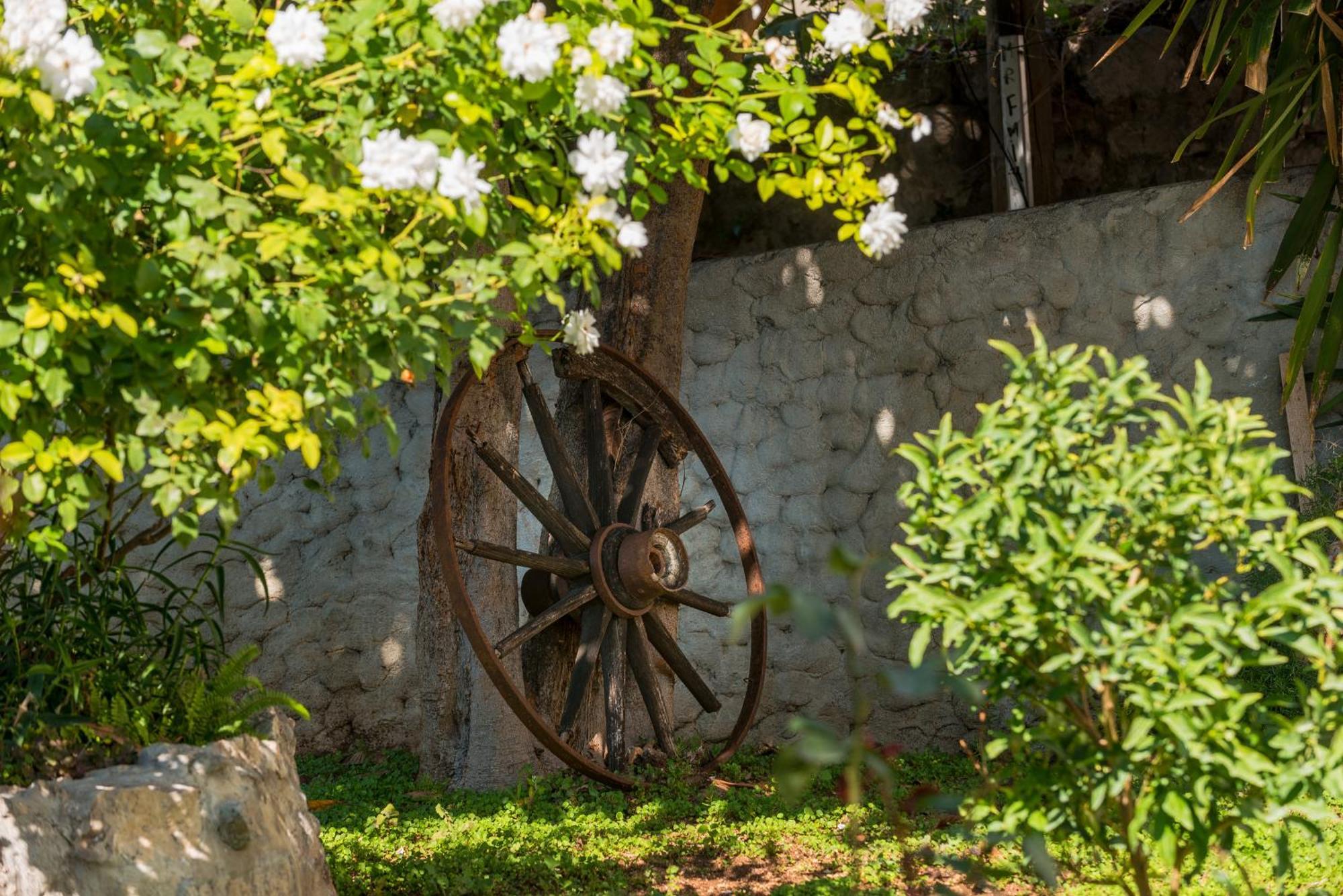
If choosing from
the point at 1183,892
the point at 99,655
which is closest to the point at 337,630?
the point at 99,655

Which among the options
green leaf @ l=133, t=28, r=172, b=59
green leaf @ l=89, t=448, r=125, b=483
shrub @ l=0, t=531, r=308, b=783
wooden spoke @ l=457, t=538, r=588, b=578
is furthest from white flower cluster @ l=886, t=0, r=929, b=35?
wooden spoke @ l=457, t=538, r=588, b=578

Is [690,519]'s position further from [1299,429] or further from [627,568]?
[1299,429]

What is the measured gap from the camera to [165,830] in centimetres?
226

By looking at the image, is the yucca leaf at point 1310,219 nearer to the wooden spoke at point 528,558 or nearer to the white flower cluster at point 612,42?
the wooden spoke at point 528,558

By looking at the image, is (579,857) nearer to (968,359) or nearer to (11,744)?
(11,744)

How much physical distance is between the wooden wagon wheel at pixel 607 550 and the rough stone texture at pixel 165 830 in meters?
1.31

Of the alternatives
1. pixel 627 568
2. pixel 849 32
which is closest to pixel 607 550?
pixel 627 568

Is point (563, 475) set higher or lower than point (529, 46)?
lower

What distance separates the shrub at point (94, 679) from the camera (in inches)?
93.6

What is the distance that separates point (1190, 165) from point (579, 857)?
450cm

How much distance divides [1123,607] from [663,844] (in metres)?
2.05

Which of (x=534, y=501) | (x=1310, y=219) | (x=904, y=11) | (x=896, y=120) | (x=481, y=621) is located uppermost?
(x=1310, y=219)

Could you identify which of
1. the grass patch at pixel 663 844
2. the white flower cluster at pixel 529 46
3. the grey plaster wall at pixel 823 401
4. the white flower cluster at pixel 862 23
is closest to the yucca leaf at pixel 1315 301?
the grey plaster wall at pixel 823 401

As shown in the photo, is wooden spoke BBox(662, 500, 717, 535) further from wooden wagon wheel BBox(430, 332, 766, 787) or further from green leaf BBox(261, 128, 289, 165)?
green leaf BBox(261, 128, 289, 165)
